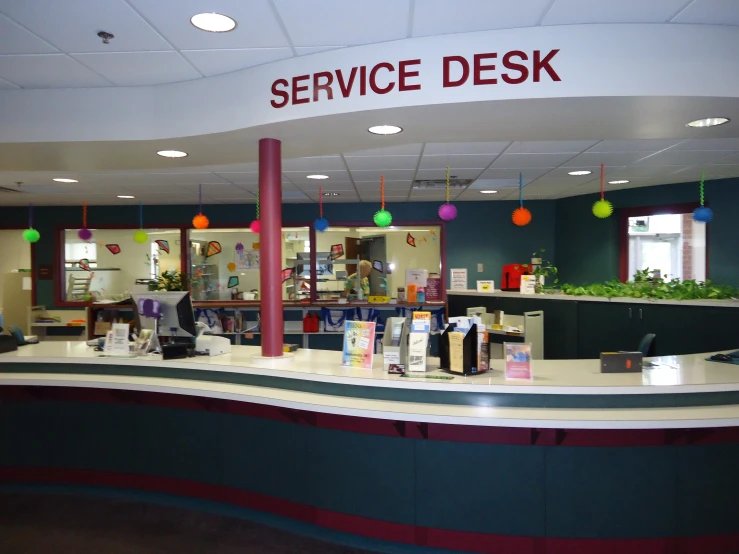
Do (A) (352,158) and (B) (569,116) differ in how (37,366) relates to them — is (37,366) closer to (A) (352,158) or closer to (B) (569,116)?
(A) (352,158)

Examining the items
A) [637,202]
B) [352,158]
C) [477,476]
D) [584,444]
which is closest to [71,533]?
[477,476]

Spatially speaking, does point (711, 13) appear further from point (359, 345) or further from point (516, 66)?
point (359, 345)

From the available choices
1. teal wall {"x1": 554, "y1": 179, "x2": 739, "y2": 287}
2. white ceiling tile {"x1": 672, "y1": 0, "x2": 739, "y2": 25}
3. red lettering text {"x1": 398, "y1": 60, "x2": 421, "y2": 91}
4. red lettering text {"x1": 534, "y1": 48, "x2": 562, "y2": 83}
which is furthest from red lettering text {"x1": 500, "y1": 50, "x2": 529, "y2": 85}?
teal wall {"x1": 554, "y1": 179, "x2": 739, "y2": 287}

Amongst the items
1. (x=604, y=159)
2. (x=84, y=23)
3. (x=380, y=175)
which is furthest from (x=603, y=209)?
(x=84, y=23)

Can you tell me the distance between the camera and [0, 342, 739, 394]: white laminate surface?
2.92 metres

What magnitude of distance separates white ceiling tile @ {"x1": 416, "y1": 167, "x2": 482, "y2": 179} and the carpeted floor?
14.9ft

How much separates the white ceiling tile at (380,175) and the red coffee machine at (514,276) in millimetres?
2531

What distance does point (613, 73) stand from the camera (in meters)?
3.03

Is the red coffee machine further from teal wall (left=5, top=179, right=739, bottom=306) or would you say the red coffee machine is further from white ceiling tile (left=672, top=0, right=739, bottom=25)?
white ceiling tile (left=672, top=0, right=739, bottom=25)

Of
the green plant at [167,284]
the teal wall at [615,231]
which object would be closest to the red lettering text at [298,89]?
the green plant at [167,284]

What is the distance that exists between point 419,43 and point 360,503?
2992mm

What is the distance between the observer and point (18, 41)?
3.20 m

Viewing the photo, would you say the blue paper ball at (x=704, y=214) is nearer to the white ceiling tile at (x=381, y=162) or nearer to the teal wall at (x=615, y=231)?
the teal wall at (x=615, y=231)

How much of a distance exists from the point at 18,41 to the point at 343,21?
2.10 meters
